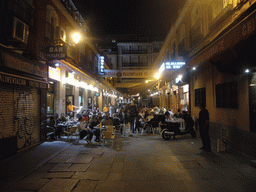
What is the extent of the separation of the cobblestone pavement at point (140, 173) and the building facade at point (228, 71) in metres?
1.13

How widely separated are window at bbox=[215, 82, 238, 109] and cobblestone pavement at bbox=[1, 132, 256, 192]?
2061 millimetres

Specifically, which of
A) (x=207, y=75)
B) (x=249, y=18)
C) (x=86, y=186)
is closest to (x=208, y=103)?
(x=207, y=75)

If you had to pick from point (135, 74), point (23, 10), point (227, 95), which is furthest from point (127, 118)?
point (135, 74)

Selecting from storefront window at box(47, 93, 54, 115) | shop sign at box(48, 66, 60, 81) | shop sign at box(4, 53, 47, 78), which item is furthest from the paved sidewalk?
shop sign at box(48, 66, 60, 81)

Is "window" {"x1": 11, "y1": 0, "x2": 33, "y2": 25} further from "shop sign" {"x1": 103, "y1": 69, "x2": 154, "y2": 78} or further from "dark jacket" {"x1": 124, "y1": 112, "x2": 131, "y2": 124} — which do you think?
"shop sign" {"x1": 103, "y1": 69, "x2": 154, "y2": 78}

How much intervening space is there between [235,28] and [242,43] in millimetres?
748

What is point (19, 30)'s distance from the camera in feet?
22.8

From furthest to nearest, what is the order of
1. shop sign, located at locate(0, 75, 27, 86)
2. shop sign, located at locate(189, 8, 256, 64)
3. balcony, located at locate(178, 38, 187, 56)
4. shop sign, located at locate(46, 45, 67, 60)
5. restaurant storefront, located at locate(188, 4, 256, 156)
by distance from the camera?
balcony, located at locate(178, 38, 187, 56) → shop sign, located at locate(46, 45, 67, 60) → shop sign, located at locate(0, 75, 27, 86) → restaurant storefront, located at locate(188, 4, 256, 156) → shop sign, located at locate(189, 8, 256, 64)

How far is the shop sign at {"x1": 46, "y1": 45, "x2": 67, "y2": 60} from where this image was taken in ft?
29.6

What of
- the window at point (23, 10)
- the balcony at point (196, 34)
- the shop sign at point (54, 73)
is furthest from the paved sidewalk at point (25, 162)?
the balcony at point (196, 34)

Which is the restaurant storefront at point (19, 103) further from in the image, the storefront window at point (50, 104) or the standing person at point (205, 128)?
the standing person at point (205, 128)

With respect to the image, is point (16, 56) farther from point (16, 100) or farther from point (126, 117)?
point (126, 117)

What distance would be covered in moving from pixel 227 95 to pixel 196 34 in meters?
5.58

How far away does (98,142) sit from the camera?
9.49 metres
